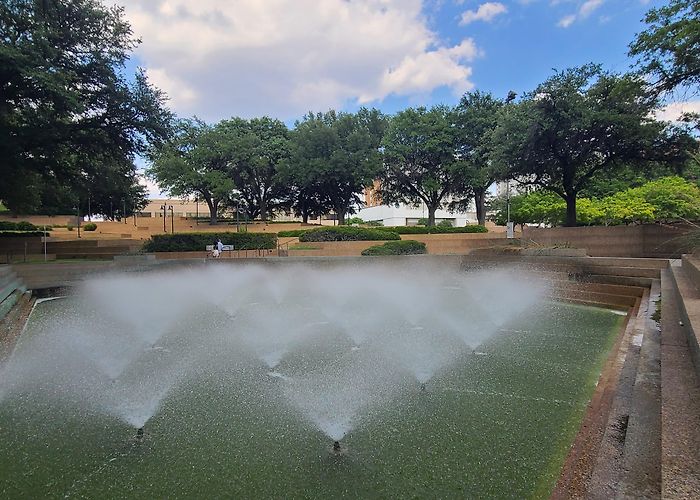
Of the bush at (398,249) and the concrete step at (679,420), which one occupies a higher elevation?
the bush at (398,249)

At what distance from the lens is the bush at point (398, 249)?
23.3 m

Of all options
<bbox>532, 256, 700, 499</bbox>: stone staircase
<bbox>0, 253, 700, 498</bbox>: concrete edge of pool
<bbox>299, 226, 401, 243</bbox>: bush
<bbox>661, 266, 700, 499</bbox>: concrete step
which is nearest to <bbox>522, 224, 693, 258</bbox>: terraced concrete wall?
<bbox>0, 253, 700, 498</bbox>: concrete edge of pool

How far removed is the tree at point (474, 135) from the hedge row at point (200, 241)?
55.1 feet

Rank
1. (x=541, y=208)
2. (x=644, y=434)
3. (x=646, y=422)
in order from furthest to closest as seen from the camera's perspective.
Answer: (x=541, y=208)
(x=646, y=422)
(x=644, y=434)

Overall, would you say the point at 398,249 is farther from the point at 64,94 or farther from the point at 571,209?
the point at 64,94

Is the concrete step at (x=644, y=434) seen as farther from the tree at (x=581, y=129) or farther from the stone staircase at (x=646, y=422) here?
the tree at (x=581, y=129)

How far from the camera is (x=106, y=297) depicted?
530 inches

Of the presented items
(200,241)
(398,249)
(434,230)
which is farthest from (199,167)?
(398,249)

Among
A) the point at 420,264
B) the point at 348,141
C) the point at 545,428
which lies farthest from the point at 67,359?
the point at 348,141

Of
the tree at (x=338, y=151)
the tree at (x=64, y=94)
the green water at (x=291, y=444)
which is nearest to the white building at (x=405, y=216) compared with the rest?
the tree at (x=338, y=151)

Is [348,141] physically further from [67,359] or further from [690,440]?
[690,440]

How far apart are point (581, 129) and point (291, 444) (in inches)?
784

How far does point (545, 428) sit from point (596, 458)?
3.20 ft

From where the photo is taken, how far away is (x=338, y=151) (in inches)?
1508
